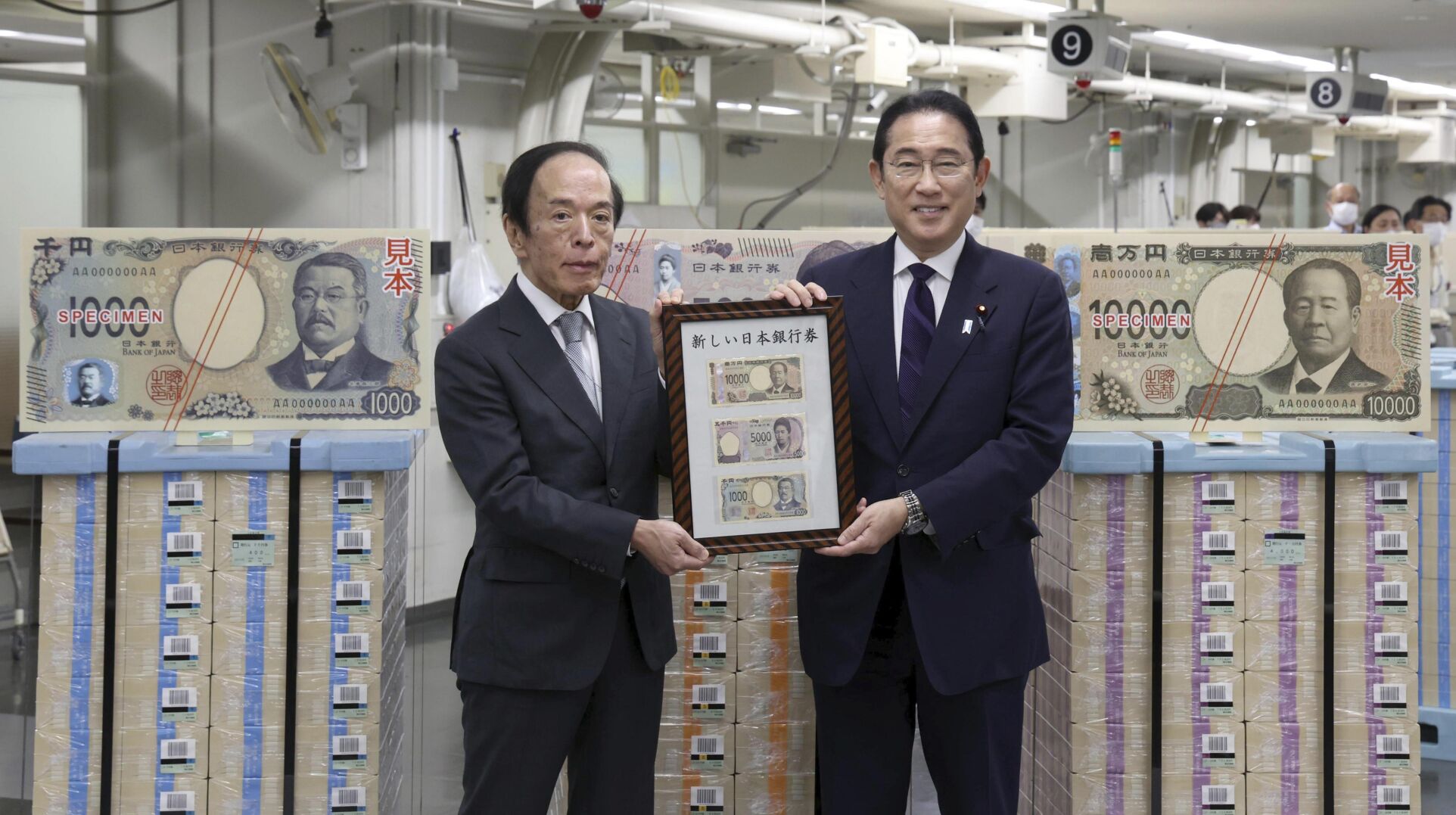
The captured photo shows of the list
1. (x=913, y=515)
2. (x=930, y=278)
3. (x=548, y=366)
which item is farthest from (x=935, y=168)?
(x=548, y=366)

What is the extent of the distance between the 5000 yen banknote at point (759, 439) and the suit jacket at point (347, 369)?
3.26 ft

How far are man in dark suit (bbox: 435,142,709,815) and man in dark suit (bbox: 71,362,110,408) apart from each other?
1.09 metres

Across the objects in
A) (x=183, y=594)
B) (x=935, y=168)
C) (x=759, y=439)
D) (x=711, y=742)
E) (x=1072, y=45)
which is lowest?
(x=711, y=742)

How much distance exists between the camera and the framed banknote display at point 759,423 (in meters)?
2.34

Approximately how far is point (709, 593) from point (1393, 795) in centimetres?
152

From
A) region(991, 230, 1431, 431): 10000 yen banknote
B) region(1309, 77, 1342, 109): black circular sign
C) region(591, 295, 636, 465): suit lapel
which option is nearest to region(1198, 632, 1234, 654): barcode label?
region(991, 230, 1431, 431): 10000 yen banknote

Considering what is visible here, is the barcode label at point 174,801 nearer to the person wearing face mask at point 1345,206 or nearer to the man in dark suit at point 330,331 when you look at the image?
the man in dark suit at point 330,331

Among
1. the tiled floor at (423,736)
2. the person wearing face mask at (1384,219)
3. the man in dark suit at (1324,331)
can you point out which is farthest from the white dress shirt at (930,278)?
the person wearing face mask at (1384,219)

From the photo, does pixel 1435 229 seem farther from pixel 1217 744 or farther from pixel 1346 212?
pixel 1217 744

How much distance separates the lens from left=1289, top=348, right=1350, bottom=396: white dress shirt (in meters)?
3.12

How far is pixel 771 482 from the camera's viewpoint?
7.75ft

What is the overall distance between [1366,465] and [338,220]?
475 centimetres

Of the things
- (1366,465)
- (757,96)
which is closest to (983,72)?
(757,96)

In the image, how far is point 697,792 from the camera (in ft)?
10.5
